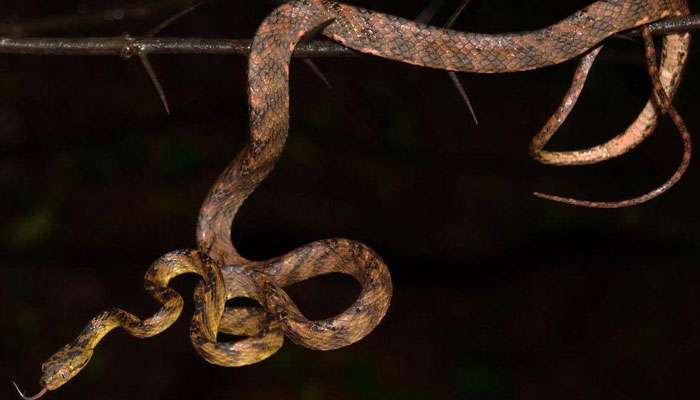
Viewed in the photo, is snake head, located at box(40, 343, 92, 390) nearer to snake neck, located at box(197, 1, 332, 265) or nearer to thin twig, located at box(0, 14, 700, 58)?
snake neck, located at box(197, 1, 332, 265)

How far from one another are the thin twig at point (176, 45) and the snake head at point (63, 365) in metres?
1.80

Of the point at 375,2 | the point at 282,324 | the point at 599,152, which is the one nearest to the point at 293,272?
the point at 282,324

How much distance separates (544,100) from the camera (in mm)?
12039

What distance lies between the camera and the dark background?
33.4ft

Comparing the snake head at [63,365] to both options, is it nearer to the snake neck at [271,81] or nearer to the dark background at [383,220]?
the snake neck at [271,81]

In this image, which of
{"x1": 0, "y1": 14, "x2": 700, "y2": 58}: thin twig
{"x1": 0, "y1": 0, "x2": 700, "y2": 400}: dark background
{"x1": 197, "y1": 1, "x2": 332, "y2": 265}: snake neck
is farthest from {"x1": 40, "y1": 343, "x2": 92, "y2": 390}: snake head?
{"x1": 0, "y1": 0, "x2": 700, "y2": 400}: dark background

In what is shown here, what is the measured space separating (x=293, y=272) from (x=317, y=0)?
158 centimetres

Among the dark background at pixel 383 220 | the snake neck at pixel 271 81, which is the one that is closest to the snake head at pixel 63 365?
the snake neck at pixel 271 81

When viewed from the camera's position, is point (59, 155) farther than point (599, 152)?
Yes

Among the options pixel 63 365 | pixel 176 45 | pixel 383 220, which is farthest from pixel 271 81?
pixel 383 220

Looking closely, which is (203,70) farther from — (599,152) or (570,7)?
(599,152)

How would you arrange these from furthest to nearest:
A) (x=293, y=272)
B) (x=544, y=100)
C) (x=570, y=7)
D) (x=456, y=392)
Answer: (x=544, y=100), (x=570, y=7), (x=456, y=392), (x=293, y=272)

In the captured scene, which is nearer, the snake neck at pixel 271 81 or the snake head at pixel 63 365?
the snake neck at pixel 271 81

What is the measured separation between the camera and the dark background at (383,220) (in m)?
10.2
